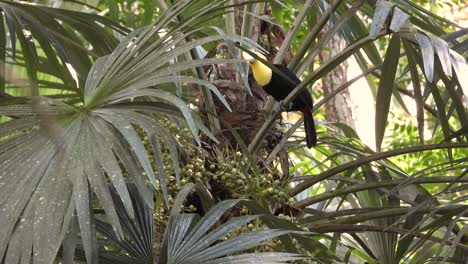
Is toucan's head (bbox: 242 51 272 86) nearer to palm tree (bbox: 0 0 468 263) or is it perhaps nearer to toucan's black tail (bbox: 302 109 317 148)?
palm tree (bbox: 0 0 468 263)

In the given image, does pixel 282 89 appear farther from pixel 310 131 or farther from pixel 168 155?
pixel 168 155

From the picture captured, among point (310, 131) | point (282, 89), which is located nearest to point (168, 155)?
point (282, 89)

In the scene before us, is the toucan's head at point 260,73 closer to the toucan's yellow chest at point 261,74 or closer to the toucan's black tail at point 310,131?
the toucan's yellow chest at point 261,74

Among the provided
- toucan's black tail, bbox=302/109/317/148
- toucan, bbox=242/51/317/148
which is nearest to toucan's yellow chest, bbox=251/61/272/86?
toucan, bbox=242/51/317/148

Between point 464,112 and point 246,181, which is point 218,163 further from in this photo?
point 464,112

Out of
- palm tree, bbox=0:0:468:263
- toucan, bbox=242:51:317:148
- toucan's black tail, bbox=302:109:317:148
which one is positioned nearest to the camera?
palm tree, bbox=0:0:468:263

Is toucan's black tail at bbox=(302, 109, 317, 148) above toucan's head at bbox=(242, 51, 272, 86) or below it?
below

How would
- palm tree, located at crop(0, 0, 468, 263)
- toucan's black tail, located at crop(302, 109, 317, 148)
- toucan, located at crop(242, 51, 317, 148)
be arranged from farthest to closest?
toucan's black tail, located at crop(302, 109, 317, 148) → toucan, located at crop(242, 51, 317, 148) → palm tree, located at crop(0, 0, 468, 263)

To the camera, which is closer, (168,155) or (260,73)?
(168,155)

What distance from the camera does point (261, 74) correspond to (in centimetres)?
261

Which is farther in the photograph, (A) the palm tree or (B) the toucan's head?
(B) the toucan's head

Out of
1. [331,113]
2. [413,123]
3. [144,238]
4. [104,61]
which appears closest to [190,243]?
[144,238]

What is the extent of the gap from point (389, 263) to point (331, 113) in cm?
200

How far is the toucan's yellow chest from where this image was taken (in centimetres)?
254
